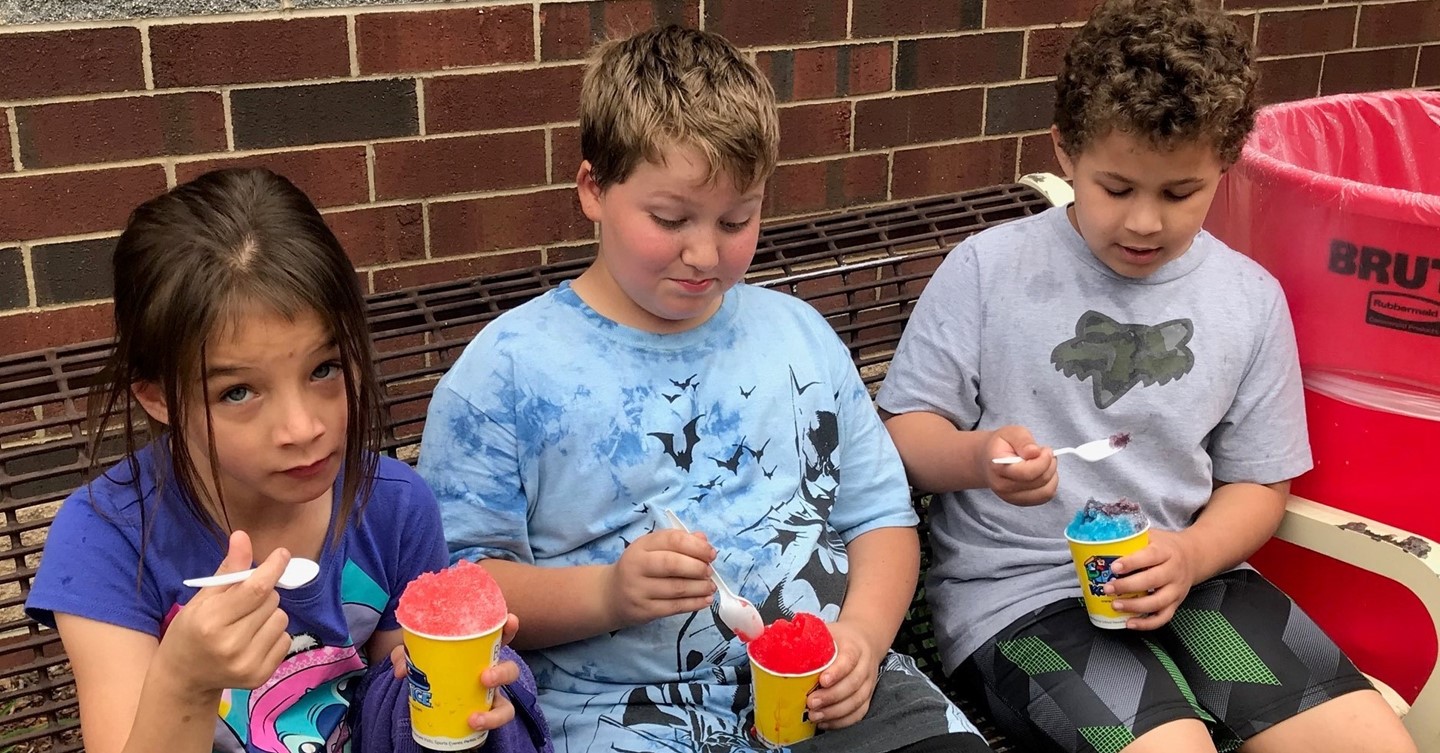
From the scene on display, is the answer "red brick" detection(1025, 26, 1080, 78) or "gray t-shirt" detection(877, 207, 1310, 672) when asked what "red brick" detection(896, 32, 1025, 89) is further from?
"gray t-shirt" detection(877, 207, 1310, 672)

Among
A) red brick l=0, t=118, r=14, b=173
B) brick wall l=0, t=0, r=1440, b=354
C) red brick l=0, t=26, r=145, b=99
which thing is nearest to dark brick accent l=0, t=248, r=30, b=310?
brick wall l=0, t=0, r=1440, b=354

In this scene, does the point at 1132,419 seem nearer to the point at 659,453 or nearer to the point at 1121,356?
the point at 1121,356

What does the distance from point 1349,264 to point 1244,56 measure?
0.37 metres

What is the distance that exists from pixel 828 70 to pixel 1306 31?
65.7 inches

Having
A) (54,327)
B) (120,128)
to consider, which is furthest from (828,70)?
(54,327)

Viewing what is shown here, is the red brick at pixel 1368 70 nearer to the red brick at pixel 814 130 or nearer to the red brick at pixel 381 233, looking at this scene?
the red brick at pixel 814 130

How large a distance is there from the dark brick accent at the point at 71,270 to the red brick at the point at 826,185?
1.52 meters

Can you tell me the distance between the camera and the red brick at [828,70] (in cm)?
340

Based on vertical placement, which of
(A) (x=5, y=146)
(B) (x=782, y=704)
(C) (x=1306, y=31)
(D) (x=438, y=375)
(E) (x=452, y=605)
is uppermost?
(C) (x=1306, y=31)

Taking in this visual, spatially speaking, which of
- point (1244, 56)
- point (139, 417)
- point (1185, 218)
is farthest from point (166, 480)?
point (1244, 56)

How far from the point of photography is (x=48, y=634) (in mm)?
1938

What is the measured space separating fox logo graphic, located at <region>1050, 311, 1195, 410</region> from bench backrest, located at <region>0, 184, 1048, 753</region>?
0.41 meters

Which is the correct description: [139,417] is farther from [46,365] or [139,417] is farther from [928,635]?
[928,635]

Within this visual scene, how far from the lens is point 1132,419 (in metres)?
2.25
